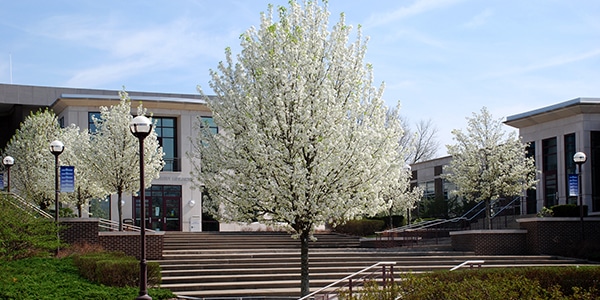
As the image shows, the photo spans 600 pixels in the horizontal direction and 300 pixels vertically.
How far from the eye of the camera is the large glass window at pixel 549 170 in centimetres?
3400

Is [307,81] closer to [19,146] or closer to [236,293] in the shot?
[236,293]

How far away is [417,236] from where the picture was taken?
33.6 meters

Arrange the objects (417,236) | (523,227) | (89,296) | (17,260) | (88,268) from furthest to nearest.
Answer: (417,236), (523,227), (17,260), (88,268), (89,296)

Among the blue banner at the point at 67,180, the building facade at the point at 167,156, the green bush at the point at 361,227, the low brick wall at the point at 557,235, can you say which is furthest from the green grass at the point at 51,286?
the green bush at the point at 361,227

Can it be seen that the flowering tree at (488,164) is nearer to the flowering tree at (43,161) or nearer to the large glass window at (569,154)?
the large glass window at (569,154)

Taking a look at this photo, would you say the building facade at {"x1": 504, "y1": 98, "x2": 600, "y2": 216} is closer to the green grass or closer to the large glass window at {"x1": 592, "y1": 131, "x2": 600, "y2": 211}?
the large glass window at {"x1": 592, "y1": 131, "x2": 600, "y2": 211}

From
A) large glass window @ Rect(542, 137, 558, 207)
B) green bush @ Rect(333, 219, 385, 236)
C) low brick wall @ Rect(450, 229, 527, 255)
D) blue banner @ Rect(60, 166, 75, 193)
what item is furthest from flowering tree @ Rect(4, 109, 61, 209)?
Answer: large glass window @ Rect(542, 137, 558, 207)

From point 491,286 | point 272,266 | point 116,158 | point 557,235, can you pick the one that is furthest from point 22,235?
point 557,235

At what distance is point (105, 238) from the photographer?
2430cm

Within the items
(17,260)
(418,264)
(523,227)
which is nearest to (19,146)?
(17,260)

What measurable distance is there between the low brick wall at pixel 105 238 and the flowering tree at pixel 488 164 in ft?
43.7

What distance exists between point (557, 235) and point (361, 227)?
1285 centimetres

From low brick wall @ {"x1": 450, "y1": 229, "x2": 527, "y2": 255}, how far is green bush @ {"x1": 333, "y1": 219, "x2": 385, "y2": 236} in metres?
10.8

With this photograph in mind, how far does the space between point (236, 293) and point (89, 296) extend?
4.39 meters
